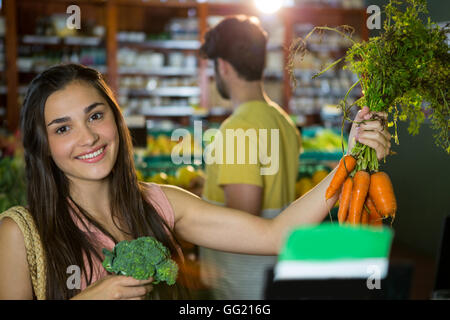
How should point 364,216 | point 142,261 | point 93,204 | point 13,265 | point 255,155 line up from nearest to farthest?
point 142,261 < point 13,265 < point 364,216 < point 93,204 < point 255,155

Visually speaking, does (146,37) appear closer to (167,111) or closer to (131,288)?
(167,111)

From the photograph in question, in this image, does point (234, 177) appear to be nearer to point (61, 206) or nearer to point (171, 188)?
point (171, 188)

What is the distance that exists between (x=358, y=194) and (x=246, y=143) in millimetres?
783

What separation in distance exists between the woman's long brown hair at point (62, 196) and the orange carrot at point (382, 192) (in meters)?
0.60

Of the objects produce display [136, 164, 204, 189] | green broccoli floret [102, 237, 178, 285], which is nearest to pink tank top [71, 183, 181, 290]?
green broccoli floret [102, 237, 178, 285]

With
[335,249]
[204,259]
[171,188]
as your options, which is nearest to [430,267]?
[204,259]

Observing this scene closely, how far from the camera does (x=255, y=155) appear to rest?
1.88 meters

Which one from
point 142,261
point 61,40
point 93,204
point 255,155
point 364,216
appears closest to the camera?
point 142,261

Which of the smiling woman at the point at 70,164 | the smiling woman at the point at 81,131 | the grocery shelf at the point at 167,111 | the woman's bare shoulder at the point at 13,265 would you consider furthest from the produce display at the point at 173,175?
the grocery shelf at the point at 167,111

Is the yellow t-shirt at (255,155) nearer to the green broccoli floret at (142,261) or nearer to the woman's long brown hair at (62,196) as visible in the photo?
the woman's long brown hair at (62,196)

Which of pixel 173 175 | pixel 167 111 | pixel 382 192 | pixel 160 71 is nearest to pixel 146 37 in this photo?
pixel 160 71

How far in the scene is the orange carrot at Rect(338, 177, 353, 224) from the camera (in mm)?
1204

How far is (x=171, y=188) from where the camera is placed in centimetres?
157

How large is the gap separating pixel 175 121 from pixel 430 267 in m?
3.80
